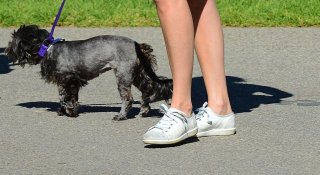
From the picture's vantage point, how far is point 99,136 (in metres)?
7.12

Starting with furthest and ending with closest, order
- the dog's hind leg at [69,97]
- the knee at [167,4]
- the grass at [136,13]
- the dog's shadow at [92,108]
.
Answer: the grass at [136,13], the dog's shadow at [92,108], the dog's hind leg at [69,97], the knee at [167,4]

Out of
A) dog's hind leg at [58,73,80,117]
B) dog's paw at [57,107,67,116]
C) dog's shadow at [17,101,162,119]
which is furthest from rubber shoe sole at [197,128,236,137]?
dog's paw at [57,107,67,116]

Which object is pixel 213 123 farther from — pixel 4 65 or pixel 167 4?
pixel 4 65

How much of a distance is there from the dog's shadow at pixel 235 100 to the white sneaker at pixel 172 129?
1.08m

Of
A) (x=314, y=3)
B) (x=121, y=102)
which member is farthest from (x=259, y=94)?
(x=314, y=3)

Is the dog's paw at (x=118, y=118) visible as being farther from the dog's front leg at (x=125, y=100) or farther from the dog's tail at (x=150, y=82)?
the dog's tail at (x=150, y=82)

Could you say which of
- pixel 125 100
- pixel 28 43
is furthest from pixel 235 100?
pixel 28 43

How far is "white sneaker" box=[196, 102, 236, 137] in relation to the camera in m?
7.01

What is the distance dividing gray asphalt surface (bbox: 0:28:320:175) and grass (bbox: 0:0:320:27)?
2.80ft

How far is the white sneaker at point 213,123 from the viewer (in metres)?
7.01

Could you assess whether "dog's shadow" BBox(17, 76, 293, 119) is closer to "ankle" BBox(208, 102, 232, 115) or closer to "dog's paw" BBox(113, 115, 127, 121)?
"dog's paw" BBox(113, 115, 127, 121)

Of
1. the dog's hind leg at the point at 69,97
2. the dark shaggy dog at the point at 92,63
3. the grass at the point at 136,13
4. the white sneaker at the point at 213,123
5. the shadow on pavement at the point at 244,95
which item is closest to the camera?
the white sneaker at the point at 213,123

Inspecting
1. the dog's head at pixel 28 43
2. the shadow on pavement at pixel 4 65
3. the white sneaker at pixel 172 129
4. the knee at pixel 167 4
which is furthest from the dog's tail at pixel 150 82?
the shadow on pavement at pixel 4 65

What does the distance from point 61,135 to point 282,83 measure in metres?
2.53
